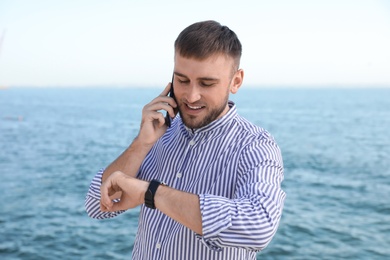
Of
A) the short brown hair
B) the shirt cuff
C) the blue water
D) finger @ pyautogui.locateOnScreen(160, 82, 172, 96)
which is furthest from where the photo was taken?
the blue water

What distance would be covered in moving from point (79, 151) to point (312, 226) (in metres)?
22.4

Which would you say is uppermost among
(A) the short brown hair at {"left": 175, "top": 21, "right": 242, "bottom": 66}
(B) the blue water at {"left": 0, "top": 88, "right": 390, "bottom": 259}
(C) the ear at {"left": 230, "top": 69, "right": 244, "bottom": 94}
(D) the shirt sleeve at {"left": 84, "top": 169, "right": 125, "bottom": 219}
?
(A) the short brown hair at {"left": 175, "top": 21, "right": 242, "bottom": 66}

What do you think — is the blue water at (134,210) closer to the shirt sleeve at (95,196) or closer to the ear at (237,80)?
the shirt sleeve at (95,196)

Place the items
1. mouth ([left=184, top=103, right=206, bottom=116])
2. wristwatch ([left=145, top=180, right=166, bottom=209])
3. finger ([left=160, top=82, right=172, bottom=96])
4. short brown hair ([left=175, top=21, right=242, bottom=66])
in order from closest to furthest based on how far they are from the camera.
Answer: wristwatch ([left=145, top=180, right=166, bottom=209])
short brown hair ([left=175, top=21, right=242, bottom=66])
mouth ([left=184, top=103, right=206, bottom=116])
finger ([left=160, top=82, right=172, bottom=96])

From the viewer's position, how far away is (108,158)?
31.5 meters

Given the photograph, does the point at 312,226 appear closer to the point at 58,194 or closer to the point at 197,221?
the point at 58,194

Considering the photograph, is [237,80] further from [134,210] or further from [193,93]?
[134,210]

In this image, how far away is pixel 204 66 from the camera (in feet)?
6.84

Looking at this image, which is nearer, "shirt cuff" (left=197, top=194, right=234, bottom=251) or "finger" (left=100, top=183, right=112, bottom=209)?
"shirt cuff" (left=197, top=194, right=234, bottom=251)

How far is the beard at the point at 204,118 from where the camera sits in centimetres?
225

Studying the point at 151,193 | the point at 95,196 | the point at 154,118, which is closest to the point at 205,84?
the point at 154,118

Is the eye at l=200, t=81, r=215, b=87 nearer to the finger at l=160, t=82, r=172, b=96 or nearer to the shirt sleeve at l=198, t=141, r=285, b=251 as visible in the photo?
the finger at l=160, t=82, r=172, b=96

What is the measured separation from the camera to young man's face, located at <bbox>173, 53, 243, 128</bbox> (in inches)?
82.5

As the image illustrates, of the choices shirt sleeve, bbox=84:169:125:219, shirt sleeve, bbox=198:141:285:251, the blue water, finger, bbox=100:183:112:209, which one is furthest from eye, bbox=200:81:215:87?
the blue water
